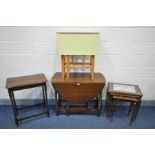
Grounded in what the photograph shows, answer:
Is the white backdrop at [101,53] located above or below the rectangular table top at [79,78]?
above

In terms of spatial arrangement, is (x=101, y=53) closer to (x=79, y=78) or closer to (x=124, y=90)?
(x=79, y=78)

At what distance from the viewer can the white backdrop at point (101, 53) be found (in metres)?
2.68

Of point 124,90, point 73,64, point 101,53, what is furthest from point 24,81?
point 124,90

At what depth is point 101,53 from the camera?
2.84 metres

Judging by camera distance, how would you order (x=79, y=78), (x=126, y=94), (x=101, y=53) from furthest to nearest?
(x=101, y=53), (x=79, y=78), (x=126, y=94)

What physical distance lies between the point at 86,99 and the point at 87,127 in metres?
0.44

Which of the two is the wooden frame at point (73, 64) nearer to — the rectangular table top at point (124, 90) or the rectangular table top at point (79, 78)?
the rectangular table top at point (79, 78)

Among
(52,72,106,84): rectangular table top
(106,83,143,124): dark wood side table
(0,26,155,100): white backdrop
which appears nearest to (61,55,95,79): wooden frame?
(52,72,106,84): rectangular table top

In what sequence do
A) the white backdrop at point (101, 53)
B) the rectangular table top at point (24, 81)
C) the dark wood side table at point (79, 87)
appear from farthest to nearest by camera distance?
1. the white backdrop at point (101, 53)
2. the dark wood side table at point (79, 87)
3. the rectangular table top at point (24, 81)

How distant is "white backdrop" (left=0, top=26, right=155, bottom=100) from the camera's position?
8.80 ft

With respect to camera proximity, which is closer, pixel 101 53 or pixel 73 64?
pixel 73 64

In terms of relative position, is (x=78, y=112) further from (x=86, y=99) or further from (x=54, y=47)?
(x=54, y=47)

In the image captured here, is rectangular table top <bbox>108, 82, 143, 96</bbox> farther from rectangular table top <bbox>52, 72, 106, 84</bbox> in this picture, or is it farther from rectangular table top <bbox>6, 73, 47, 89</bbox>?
rectangular table top <bbox>6, 73, 47, 89</bbox>

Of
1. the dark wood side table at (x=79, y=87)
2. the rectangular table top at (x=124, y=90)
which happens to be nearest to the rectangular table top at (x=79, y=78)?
the dark wood side table at (x=79, y=87)
